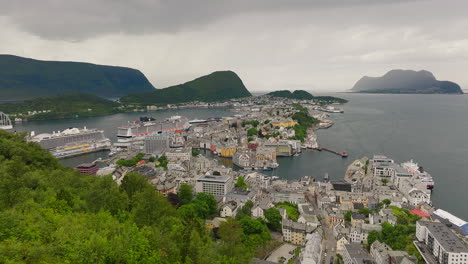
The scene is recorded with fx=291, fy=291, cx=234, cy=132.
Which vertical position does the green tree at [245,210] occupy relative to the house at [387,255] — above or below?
above

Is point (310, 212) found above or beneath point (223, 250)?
beneath

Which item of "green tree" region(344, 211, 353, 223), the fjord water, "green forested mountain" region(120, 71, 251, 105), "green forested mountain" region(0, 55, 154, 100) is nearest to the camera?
"green tree" region(344, 211, 353, 223)

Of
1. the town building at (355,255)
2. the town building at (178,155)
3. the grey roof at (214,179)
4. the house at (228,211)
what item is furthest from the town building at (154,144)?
the town building at (355,255)

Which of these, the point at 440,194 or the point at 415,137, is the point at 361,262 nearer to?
the point at 440,194

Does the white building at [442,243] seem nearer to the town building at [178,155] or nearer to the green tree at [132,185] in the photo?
the green tree at [132,185]

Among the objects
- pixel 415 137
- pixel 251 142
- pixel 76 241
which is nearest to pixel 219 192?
pixel 76 241

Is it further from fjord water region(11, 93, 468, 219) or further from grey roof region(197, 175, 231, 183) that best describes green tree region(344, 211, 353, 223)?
grey roof region(197, 175, 231, 183)

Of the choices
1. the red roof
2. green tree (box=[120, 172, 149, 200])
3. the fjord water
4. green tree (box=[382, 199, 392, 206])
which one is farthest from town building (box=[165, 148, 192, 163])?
the red roof
